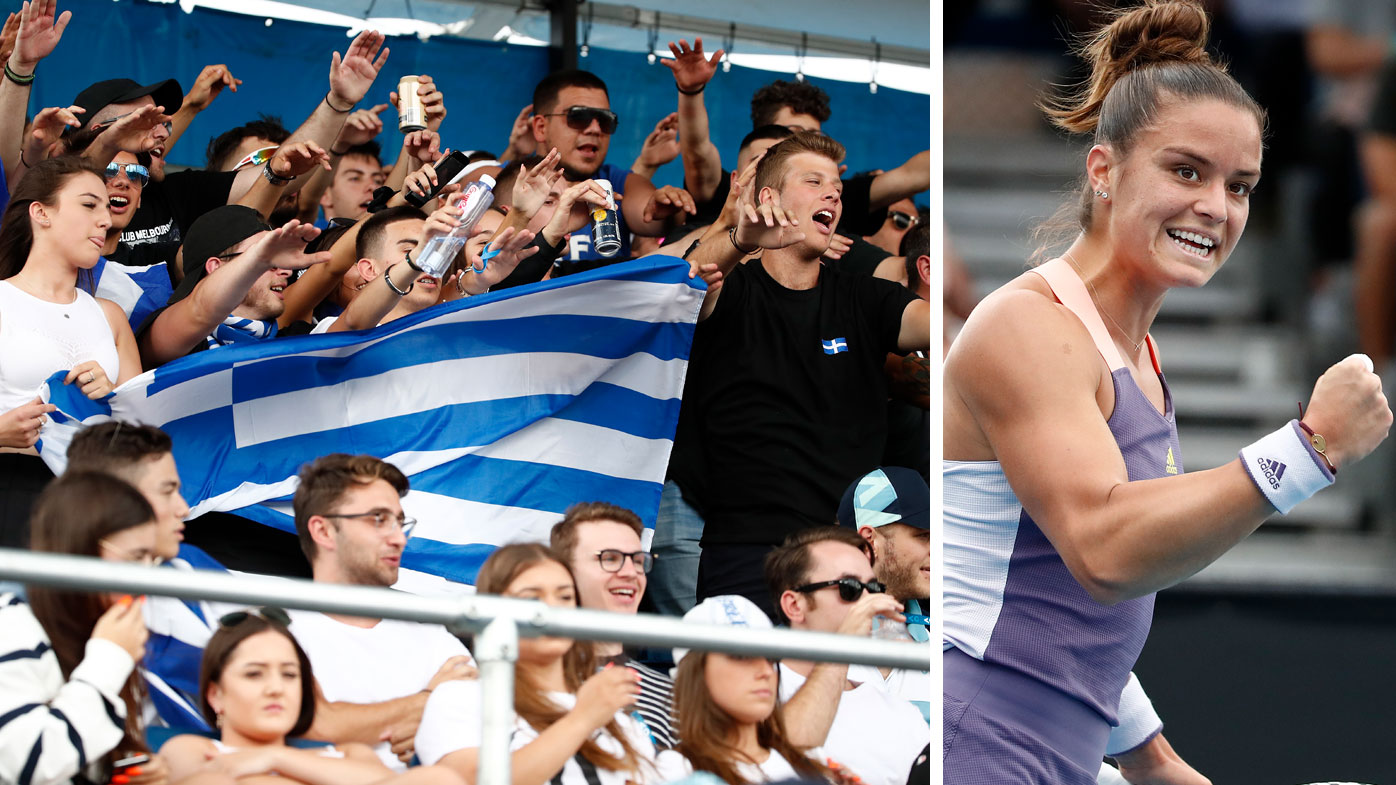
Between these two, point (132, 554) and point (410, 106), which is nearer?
point (132, 554)

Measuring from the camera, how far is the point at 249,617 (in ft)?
6.69

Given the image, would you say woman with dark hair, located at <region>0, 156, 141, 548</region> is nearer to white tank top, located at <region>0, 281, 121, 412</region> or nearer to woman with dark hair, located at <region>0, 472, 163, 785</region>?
white tank top, located at <region>0, 281, 121, 412</region>

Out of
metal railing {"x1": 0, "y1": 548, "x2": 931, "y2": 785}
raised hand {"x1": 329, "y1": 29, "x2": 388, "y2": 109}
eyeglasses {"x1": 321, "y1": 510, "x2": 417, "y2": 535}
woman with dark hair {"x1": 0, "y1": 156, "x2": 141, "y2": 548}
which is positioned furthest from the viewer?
raised hand {"x1": 329, "y1": 29, "x2": 388, "y2": 109}

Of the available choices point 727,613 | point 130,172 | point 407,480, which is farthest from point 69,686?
point 130,172

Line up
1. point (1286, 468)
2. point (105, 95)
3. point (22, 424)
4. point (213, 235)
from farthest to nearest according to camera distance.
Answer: point (105, 95), point (213, 235), point (22, 424), point (1286, 468)

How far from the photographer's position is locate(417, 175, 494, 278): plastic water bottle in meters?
3.10

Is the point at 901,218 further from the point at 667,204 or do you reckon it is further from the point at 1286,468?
the point at 1286,468

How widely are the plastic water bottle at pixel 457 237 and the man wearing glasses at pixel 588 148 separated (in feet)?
2.31

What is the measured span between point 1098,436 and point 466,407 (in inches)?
71.4

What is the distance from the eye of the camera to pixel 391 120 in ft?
15.9

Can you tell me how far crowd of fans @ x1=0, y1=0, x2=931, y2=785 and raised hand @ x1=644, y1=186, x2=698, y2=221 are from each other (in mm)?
10

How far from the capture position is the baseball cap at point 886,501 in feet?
9.84

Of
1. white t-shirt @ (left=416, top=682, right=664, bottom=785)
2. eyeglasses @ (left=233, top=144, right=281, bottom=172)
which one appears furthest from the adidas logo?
eyeglasses @ (left=233, top=144, right=281, bottom=172)

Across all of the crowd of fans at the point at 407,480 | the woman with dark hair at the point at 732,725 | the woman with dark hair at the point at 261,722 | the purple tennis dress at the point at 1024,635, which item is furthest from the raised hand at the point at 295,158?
the purple tennis dress at the point at 1024,635
